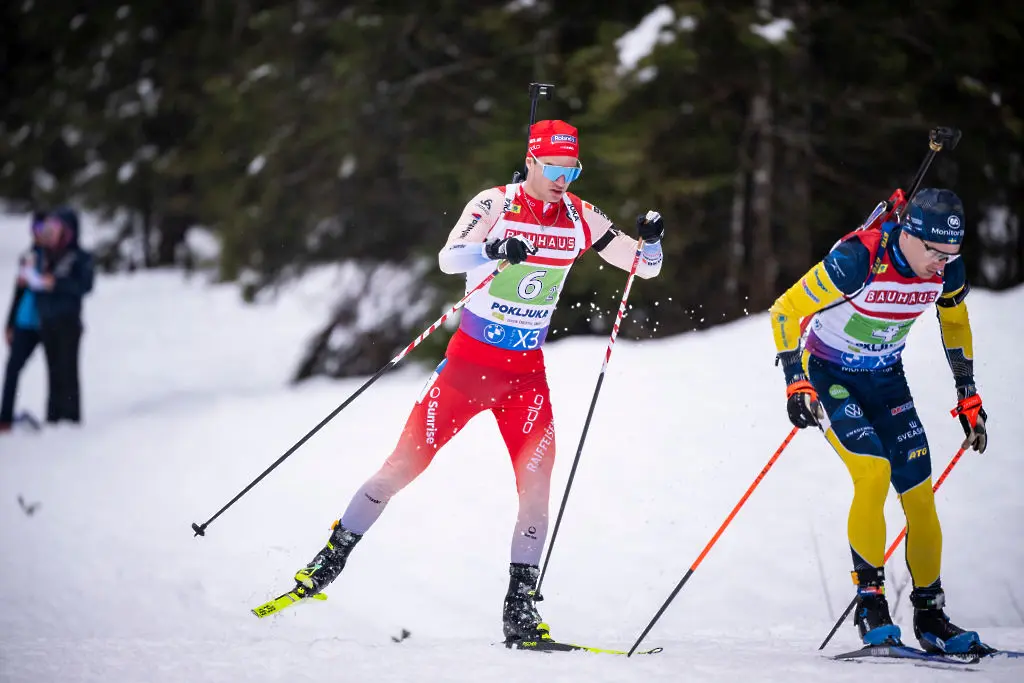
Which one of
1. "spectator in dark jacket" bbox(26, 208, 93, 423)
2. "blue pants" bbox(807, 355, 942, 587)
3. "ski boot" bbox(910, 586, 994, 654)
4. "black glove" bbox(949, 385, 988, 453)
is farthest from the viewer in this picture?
"spectator in dark jacket" bbox(26, 208, 93, 423)

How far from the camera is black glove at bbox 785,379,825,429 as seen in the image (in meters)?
4.86

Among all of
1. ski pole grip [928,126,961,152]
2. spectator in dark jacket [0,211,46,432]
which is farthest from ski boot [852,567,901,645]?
spectator in dark jacket [0,211,46,432]

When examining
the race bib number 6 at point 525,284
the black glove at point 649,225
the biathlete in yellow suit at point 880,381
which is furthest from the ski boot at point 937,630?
the race bib number 6 at point 525,284

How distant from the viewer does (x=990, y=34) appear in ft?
37.7

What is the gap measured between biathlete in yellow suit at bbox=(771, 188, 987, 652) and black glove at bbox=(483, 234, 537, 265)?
122cm

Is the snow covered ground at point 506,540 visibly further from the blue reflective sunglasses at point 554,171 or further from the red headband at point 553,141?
the red headband at point 553,141

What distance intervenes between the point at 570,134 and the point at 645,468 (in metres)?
3.34

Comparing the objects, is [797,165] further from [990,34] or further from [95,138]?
[95,138]

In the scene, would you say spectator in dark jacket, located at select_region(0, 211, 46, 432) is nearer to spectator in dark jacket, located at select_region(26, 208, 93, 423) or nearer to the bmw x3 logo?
spectator in dark jacket, located at select_region(26, 208, 93, 423)

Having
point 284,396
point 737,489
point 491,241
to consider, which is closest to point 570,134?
point 491,241

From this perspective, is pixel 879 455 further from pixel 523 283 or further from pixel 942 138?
pixel 523 283

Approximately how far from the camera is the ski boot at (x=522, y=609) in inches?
200

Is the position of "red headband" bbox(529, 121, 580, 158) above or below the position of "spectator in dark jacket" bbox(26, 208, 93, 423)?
above

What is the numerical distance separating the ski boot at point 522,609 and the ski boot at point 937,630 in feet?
5.39
